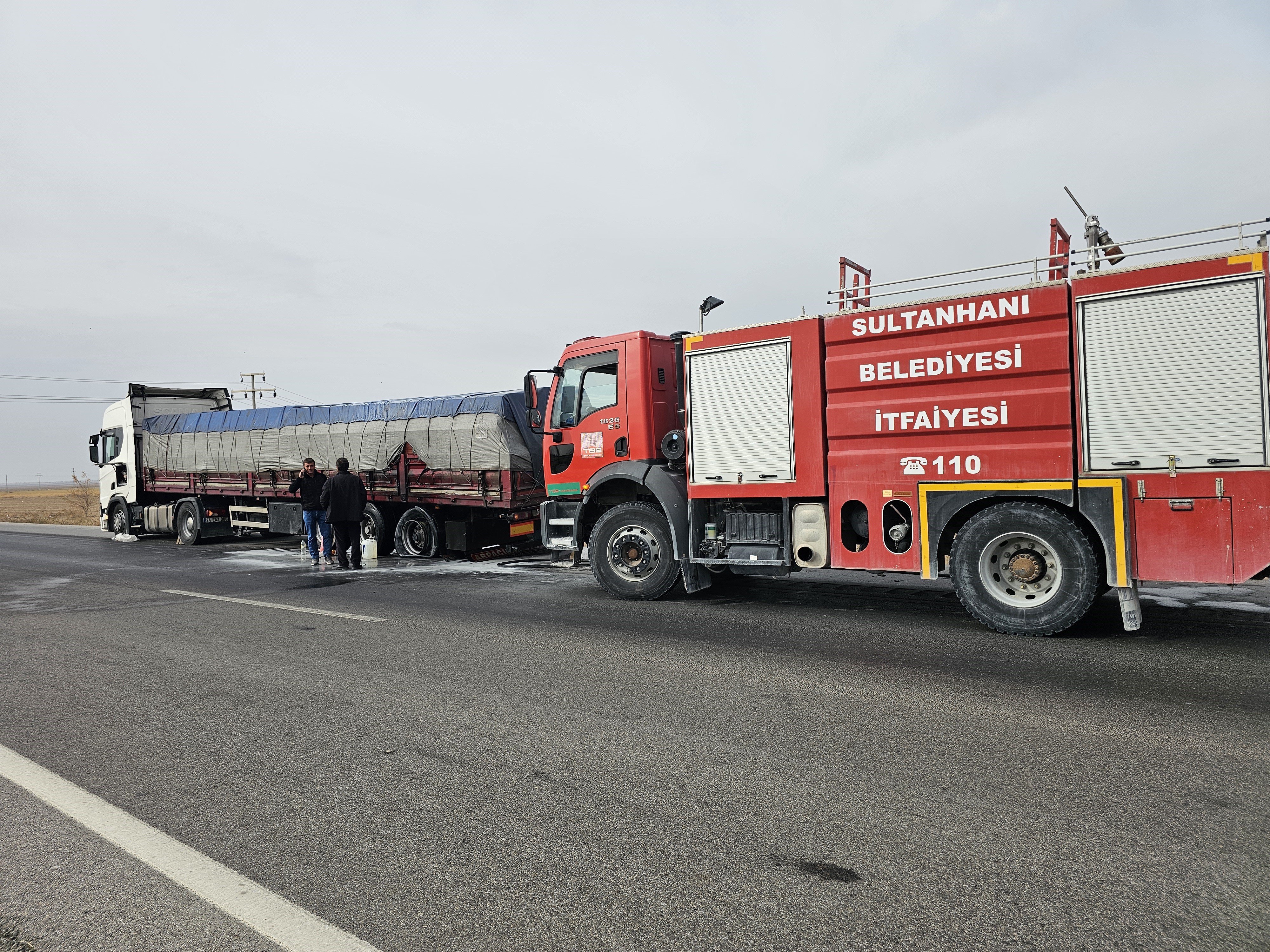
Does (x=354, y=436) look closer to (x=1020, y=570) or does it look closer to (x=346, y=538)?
(x=346, y=538)

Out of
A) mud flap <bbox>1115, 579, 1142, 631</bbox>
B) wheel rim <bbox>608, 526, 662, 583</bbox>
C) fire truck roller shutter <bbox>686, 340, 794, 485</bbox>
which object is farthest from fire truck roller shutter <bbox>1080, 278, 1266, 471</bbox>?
wheel rim <bbox>608, 526, 662, 583</bbox>

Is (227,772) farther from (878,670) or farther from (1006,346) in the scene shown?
(1006,346)

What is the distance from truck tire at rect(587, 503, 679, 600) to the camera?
912cm

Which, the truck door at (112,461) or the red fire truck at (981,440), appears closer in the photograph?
the red fire truck at (981,440)

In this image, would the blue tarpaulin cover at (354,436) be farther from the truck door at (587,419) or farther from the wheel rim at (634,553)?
the wheel rim at (634,553)

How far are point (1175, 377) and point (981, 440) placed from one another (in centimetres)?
142

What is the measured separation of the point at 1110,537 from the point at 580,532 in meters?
5.48

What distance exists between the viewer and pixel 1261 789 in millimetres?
3598

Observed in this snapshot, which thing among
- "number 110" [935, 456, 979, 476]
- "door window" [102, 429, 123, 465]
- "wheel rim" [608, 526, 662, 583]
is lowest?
"wheel rim" [608, 526, 662, 583]

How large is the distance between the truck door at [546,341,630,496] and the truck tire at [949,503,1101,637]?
3812mm

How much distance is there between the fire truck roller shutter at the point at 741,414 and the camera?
8188 millimetres

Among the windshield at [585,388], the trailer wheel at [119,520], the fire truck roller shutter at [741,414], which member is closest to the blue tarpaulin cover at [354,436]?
the trailer wheel at [119,520]

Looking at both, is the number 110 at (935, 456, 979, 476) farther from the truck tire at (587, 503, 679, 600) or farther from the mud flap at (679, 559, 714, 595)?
the truck tire at (587, 503, 679, 600)

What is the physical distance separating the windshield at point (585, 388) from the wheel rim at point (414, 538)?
5.56m
